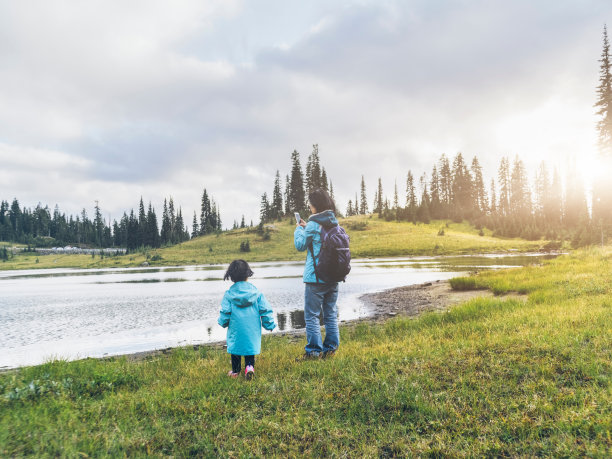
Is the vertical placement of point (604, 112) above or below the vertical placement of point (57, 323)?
above

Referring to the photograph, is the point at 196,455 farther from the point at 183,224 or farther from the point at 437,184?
the point at 183,224

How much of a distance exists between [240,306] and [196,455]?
8.14ft

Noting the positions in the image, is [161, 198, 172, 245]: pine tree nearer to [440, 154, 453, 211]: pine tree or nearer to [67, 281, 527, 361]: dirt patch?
[440, 154, 453, 211]: pine tree

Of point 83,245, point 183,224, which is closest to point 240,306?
point 183,224

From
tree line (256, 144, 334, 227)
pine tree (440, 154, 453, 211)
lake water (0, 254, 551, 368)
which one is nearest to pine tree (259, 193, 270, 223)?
tree line (256, 144, 334, 227)

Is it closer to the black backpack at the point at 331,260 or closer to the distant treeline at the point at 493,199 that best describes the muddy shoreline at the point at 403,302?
the black backpack at the point at 331,260

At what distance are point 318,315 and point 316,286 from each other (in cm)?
53

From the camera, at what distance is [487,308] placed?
371 inches

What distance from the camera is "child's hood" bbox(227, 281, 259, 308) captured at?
5.73 meters

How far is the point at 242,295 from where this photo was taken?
226 inches

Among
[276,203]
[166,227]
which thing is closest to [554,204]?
[276,203]

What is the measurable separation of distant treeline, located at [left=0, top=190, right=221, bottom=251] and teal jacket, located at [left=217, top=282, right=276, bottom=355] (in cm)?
11350

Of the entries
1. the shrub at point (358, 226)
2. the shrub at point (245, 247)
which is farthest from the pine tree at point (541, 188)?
the shrub at point (245, 247)

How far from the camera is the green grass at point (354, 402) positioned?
347 centimetres
